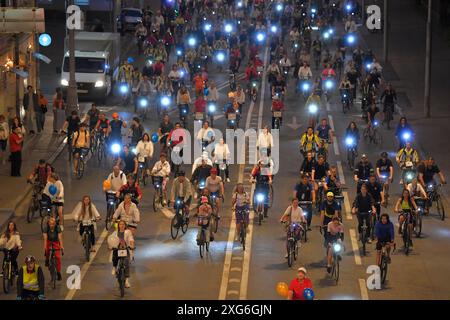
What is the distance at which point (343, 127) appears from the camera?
4822 cm

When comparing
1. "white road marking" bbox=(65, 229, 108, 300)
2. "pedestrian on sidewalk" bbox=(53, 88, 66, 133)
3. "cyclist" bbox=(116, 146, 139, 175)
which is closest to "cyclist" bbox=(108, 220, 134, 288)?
"white road marking" bbox=(65, 229, 108, 300)

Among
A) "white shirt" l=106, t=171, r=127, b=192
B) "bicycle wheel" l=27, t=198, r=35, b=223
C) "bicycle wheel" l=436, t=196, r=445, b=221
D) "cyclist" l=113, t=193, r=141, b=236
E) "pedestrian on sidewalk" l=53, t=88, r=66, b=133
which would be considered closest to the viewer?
"cyclist" l=113, t=193, r=141, b=236

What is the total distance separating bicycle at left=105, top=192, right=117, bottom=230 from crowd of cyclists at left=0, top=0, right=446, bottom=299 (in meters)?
0.04

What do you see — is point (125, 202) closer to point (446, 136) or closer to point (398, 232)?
point (398, 232)

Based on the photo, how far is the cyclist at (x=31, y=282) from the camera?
27.0m

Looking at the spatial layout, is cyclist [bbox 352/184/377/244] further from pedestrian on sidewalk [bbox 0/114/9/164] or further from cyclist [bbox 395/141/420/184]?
pedestrian on sidewalk [bbox 0/114/9/164]

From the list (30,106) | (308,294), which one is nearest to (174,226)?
(308,294)

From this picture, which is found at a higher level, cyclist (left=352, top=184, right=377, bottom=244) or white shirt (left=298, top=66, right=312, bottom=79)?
white shirt (left=298, top=66, right=312, bottom=79)

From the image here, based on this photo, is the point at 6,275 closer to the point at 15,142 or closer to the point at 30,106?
the point at 15,142

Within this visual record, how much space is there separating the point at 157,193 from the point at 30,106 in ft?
40.4

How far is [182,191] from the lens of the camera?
33719mm

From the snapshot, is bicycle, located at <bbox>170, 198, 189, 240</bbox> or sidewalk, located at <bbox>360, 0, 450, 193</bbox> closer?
bicycle, located at <bbox>170, 198, 189, 240</bbox>

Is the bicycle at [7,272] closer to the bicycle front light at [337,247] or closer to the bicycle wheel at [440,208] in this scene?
the bicycle front light at [337,247]

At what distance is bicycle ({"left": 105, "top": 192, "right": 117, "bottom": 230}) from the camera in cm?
3381
